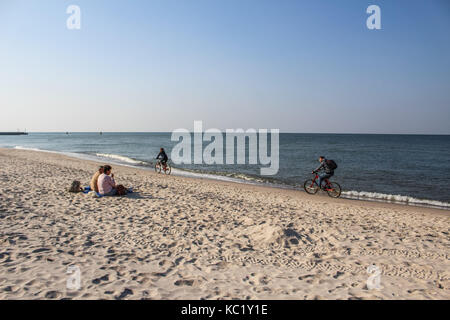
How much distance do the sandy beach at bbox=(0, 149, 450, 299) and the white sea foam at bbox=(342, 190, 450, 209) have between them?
516 centimetres

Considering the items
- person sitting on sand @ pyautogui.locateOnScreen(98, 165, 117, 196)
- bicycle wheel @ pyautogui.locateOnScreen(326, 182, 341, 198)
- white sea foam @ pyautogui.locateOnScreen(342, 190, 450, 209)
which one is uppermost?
person sitting on sand @ pyautogui.locateOnScreen(98, 165, 117, 196)

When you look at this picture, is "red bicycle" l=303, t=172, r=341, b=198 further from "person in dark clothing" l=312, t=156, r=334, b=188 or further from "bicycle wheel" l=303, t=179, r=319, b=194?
"person in dark clothing" l=312, t=156, r=334, b=188

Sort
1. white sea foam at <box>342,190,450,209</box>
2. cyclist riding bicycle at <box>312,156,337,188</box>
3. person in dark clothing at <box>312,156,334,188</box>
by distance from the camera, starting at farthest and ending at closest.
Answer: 1. white sea foam at <box>342,190,450,209</box>
2. person in dark clothing at <box>312,156,334,188</box>
3. cyclist riding bicycle at <box>312,156,337,188</box>

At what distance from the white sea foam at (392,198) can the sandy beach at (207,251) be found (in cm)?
516

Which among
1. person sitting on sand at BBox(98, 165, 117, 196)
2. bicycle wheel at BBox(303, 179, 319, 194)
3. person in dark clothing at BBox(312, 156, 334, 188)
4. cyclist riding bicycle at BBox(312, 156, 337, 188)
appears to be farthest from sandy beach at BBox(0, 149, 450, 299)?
bicycle wheel at BBox(303, 179, 319, 194)

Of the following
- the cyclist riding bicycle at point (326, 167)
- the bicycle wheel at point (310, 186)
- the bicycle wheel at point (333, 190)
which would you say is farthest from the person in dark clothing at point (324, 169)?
the bicycle wheel at point (310, 186)

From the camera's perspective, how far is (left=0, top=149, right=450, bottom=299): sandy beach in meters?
4.19

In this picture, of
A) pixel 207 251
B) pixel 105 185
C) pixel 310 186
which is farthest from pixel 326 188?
pixel 105 185

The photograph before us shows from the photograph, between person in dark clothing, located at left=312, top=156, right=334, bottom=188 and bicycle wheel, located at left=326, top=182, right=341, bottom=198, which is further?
bicycle wheel, located at left=326, top=182, right=341, bottom=198

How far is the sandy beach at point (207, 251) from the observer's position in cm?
419

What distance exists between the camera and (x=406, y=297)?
13.7ft

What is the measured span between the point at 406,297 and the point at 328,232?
3.13m
